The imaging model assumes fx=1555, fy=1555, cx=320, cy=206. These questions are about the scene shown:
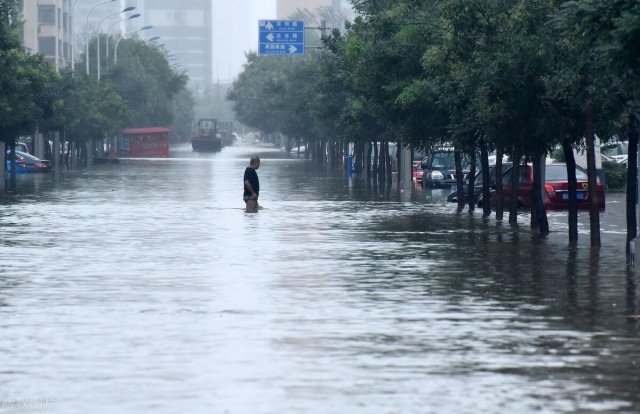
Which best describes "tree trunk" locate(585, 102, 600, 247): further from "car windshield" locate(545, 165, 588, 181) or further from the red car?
"car windshield" locate(545, 165, 588, 181)

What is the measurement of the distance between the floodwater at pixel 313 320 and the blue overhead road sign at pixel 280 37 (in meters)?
41.1

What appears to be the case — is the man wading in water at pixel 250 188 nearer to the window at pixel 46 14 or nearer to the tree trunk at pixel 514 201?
the tree trunk at pixel 514 201

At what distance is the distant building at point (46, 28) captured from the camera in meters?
141

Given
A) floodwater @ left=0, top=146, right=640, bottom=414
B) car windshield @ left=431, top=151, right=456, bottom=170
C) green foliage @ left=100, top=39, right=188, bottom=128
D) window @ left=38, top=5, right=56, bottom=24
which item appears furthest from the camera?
window @ left=38, top=5, right=56, bottom=24

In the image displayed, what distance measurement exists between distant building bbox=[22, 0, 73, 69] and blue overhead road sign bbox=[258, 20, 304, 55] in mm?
68423

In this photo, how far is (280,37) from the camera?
72.6m

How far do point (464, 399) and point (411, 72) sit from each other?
28033 mm

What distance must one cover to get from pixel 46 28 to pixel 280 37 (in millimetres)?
77024

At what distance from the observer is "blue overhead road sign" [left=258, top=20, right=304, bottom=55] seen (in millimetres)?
71875

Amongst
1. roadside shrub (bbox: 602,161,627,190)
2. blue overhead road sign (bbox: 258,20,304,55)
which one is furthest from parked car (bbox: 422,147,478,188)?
blue overhead road sign (bbox: 258,20,304,55)

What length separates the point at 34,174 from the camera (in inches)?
2950

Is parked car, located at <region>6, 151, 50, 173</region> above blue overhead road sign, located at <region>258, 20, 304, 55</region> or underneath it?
underneath

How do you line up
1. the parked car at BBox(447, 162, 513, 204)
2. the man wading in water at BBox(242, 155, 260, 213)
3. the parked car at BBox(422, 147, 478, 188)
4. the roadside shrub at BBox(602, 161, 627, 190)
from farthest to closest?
the parked car at BBox(422, 147, 478, 188)
the roadside shrub at BBox(602, 161, 627, 190)
the parked car at BBox(447, 162, 513, 204)
the man wading in water at BBox(242, 155, 260, 213)

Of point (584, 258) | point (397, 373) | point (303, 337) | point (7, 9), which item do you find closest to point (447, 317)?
point (303, 337)
